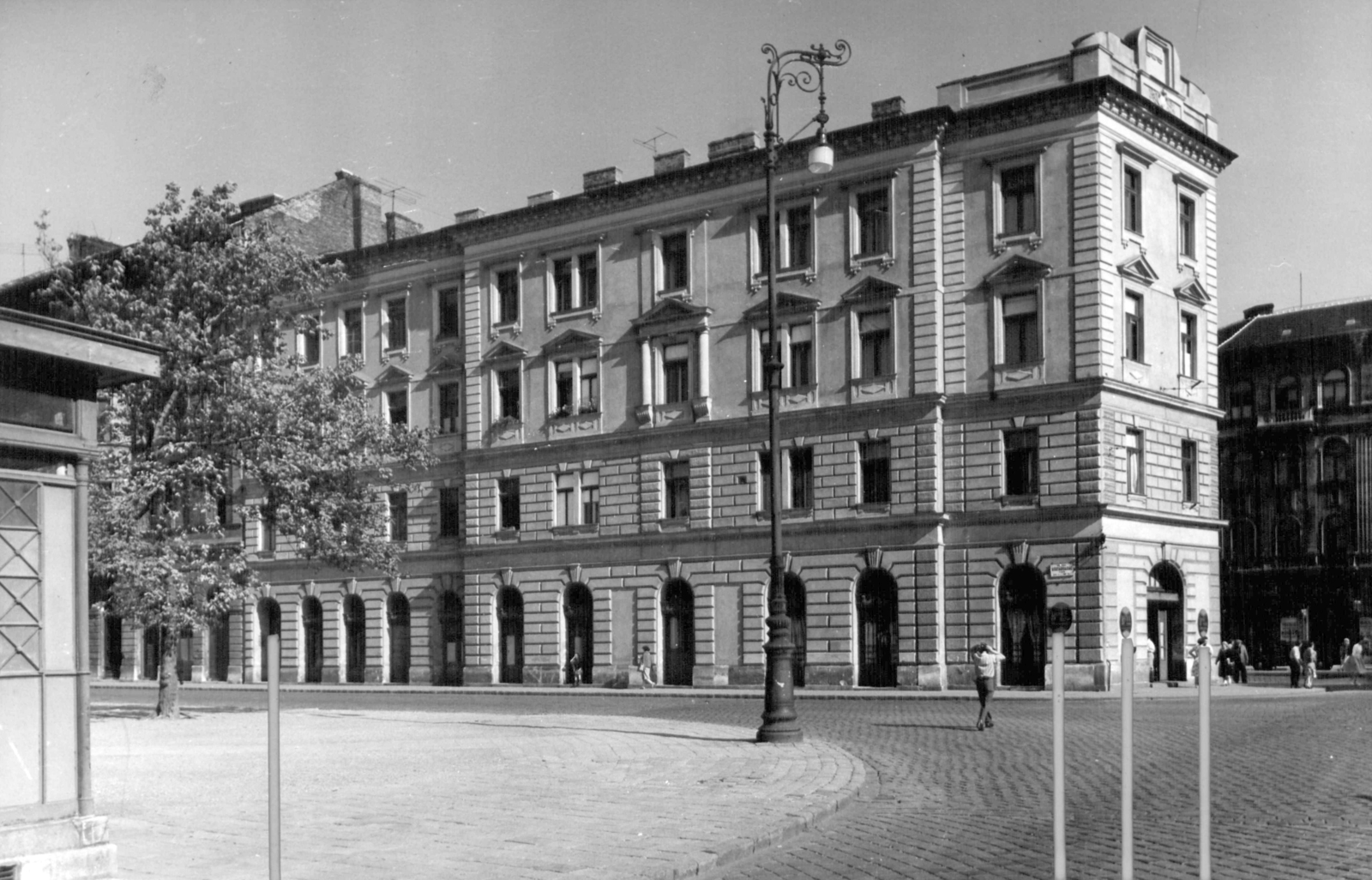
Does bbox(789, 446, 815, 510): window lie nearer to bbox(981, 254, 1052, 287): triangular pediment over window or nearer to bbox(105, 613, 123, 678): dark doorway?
bbox(981, 254, 1052, 287): triangular pediment over window

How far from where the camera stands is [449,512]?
161 ft

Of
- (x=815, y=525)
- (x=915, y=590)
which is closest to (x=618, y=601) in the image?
(x=815, y=525)

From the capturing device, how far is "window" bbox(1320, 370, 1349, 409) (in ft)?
207

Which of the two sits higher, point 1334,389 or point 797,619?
point 1334,389

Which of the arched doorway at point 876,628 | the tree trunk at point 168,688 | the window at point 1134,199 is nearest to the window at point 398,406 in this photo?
the arched doorway at point 876,628

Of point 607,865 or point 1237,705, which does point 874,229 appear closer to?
point 1237,705

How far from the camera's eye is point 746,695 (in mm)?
36500

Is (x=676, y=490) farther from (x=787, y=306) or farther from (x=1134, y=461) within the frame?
(x=1134, y=461)

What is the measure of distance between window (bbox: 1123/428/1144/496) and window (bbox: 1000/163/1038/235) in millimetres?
6173

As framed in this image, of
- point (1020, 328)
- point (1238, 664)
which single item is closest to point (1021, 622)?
point (1020, 328)

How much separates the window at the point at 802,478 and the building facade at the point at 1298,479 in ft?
107

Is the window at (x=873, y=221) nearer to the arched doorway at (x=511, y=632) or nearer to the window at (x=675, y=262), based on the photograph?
the window at (x=675, y=262)

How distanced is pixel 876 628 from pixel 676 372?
10.2 metres

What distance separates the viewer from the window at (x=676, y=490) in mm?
42906
